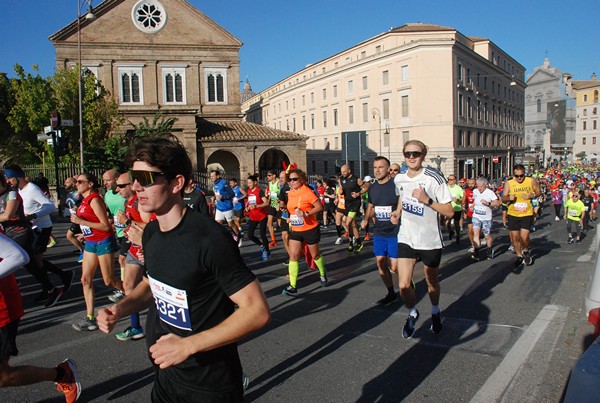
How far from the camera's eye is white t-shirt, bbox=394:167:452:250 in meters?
5.55

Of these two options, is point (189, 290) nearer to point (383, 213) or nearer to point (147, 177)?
point (147, 177)

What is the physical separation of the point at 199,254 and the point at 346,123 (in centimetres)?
6102

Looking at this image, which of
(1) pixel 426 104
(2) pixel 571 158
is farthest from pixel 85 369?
(2) pixel 571 158

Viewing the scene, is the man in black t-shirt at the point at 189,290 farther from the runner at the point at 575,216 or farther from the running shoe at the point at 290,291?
the runner at the point at 575,216

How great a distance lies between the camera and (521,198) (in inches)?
371

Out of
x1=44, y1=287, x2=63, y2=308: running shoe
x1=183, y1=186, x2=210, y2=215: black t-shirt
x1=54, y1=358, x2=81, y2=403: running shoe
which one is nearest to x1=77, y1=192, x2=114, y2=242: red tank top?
x1=183, y1=186, x2=210, y2=215: black t-shirt

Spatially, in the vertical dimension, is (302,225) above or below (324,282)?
above

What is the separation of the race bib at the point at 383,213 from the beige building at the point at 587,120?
115 m

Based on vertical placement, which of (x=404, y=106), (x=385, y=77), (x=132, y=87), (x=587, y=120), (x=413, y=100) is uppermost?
(x=385, y=77)

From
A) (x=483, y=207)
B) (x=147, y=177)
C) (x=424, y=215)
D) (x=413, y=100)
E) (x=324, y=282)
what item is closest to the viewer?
(x=147, y=177)

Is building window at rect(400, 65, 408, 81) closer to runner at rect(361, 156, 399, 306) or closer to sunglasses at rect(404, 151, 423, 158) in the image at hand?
runner at rect(361, 156, 399, 306)

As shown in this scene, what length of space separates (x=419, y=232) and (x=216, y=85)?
36.0 metres

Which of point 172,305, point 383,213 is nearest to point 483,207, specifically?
point 383,213

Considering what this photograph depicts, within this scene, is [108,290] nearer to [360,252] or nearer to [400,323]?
[400,323]
